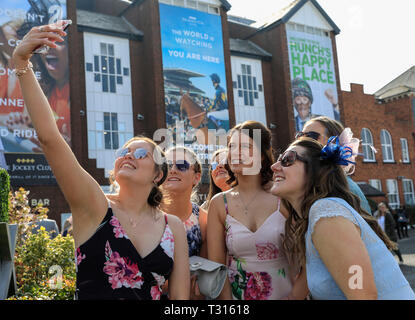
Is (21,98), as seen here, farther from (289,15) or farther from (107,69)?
(289,15)

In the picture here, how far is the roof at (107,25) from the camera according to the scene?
2052 centimetres

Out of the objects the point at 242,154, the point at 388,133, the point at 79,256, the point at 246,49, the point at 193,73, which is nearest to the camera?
the point at 79,256

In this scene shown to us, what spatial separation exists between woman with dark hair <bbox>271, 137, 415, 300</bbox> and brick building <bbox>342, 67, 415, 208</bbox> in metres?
28.4

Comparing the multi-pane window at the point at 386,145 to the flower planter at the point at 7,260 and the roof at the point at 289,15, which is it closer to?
the roof at the point at 289,15

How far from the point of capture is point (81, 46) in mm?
20141

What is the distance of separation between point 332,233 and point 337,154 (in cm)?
64

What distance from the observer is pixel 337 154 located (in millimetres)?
2529

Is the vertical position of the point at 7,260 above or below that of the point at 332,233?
below

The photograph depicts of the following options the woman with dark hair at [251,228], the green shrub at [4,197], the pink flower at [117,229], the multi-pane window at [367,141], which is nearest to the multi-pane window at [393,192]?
the multi-pane window at [367,141]

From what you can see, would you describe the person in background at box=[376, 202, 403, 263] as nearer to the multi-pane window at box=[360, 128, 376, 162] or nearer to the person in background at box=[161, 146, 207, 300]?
the person in background at box=[161, 146, 207, 300]

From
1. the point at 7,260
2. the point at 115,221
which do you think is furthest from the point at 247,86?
the point at 115,221
